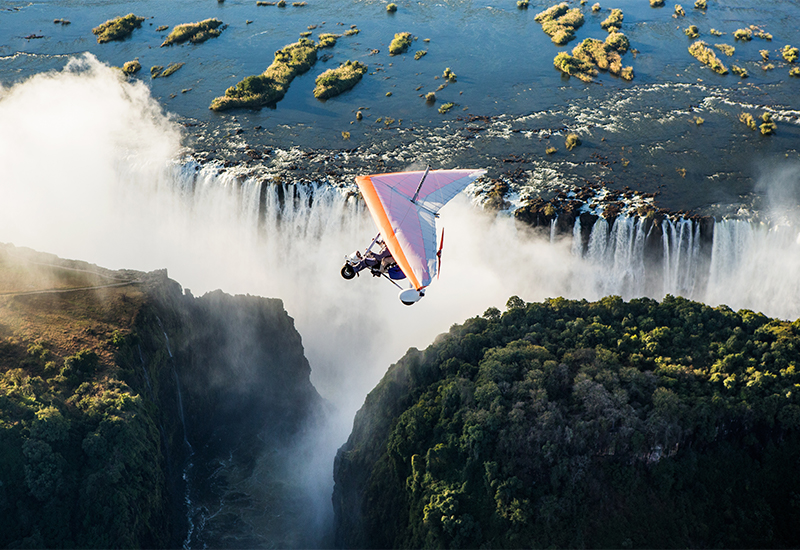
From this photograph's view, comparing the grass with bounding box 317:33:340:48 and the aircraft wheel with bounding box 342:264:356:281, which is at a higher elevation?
the aircraft wheel with bounding box 342:264:356:281

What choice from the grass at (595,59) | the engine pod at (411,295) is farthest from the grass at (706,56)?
the engine pod at (411,295)

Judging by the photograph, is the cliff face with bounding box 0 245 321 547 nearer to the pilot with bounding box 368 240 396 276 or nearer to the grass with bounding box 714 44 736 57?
the pilot with bounding box 368 240 396 276

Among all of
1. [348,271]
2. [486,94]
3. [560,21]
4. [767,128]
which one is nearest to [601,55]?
[560,21]

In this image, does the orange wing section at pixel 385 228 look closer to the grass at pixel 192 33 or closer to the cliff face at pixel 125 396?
the cliff face at pixel 125 396

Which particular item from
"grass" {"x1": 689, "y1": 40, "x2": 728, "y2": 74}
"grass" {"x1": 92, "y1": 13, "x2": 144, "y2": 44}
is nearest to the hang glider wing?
"grass" {"x1": 689, "y1": 40, "x2": 728, "y2": 74}

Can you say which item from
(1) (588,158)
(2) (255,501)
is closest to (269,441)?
(2) (255,501)

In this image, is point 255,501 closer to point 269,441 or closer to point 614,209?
point 269,441
